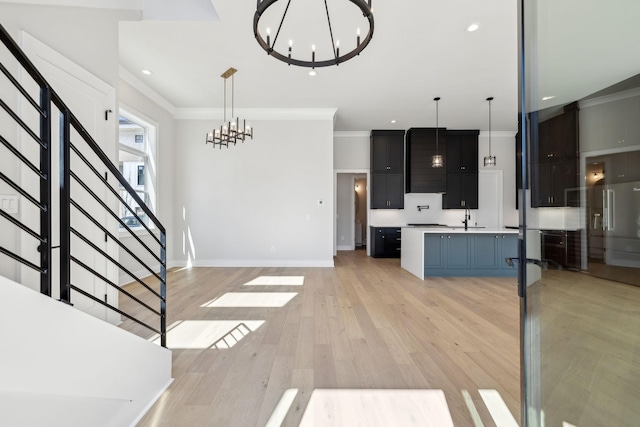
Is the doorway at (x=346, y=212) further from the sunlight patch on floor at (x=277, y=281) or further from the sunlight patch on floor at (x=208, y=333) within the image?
the sunlight patch on floor at (x=208, y=333)

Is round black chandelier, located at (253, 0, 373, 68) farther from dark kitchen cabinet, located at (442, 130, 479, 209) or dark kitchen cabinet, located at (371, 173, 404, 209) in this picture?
dark kitchen cabinet, located at (442, 130, 479, 209)

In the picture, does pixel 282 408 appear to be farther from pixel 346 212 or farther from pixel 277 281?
pixel 346 212

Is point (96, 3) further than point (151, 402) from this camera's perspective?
Yes

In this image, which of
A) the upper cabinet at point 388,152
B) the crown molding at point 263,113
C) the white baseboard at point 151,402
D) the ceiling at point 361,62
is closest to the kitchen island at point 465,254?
the ceiling at point 361,62

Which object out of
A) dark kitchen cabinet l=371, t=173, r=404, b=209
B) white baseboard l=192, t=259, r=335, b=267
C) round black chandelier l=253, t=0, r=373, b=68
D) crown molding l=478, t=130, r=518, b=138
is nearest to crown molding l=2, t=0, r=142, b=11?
round black chandelier l=253, t=0, r=373, b=68

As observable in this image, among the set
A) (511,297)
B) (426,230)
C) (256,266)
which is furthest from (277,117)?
(511,297)

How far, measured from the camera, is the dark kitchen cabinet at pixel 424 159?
6863 mm

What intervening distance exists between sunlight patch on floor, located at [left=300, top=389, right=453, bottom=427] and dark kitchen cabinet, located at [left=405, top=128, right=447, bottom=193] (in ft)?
19.1

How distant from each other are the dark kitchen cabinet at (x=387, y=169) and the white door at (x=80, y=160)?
5.67m

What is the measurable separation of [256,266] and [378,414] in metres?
4.52

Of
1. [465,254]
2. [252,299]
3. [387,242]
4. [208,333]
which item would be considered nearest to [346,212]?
[387,242]

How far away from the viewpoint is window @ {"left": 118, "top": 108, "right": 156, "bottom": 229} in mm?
4613

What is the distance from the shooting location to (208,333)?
256 cm

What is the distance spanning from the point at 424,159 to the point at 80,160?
21.8 ft
